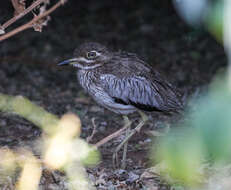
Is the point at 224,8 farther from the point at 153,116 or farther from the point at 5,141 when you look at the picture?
the point at 153,116

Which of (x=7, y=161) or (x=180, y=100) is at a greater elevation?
(x=180, y=100)

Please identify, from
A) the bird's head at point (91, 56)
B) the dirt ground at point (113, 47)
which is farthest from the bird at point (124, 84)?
the dirt ground at point (113, 47)

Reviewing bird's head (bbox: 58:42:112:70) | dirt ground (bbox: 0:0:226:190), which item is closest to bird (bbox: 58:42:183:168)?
bird's head (bbox: 58:42:112:70)

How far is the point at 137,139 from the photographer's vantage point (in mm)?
5141

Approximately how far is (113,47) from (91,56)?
311 centimetres

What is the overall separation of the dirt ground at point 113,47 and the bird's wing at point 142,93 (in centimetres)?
57

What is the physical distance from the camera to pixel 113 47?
7828 mm

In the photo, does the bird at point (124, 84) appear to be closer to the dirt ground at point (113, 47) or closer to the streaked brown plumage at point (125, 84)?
the streaked brown plumage at point (125, 84)

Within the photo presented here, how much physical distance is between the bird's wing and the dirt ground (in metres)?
0.57

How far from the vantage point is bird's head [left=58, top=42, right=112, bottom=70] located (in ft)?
15.6

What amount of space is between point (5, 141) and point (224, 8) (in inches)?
168

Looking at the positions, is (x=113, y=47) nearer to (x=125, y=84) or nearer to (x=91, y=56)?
(x=91, y=56)

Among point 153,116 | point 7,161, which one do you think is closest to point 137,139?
point 153,116

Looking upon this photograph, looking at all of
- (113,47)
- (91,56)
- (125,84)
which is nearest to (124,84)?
(125,84)
